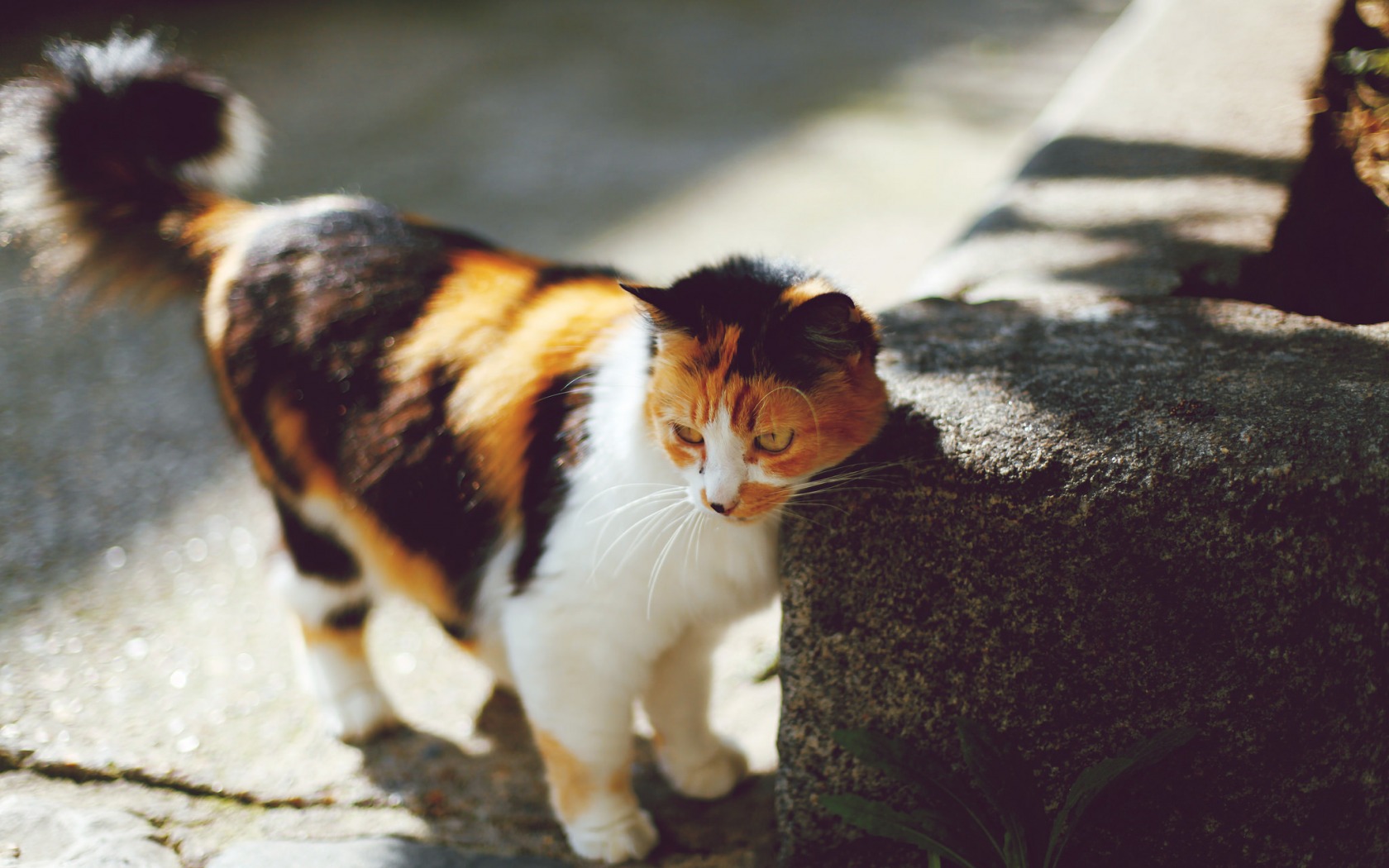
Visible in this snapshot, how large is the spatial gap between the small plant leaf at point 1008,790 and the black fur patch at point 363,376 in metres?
0.83

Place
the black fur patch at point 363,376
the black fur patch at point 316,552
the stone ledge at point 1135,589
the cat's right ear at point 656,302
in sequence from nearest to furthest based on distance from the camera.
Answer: the stone ledge at point 1135,589 → the cat's right ear at point 656,302 → the black fur patch at point 363,376 → the black fur patch at point 316,552

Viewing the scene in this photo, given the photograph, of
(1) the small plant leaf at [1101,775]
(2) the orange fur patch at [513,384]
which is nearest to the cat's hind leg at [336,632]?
(2) the orange fur patch at [513,384]

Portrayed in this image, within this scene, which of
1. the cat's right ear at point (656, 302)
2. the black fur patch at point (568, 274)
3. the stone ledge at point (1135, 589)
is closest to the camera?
the stone ledge at point (1135, 589)

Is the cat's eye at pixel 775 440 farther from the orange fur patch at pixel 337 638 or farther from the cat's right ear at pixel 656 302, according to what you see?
the orange fur patch at pixel 337 638

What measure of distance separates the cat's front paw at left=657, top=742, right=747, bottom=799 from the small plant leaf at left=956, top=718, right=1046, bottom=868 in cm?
67

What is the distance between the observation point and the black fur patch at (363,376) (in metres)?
1.74

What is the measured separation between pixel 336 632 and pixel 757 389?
1158 mm

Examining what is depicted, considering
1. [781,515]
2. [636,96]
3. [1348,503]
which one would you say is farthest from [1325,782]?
[636,96]

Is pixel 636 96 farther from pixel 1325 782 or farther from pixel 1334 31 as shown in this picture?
pixel 1325 782

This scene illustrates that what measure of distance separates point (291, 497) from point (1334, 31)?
3.02 meters

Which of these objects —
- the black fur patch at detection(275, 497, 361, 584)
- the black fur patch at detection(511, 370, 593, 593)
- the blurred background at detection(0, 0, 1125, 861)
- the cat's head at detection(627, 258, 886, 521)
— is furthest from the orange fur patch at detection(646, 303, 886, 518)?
the black fur patch at detection(275, 497, 361, 584)

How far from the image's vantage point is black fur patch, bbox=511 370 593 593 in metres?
1.64

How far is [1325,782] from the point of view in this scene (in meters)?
1.32

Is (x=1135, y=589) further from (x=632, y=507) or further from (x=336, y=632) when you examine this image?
(x=336, y=632)
